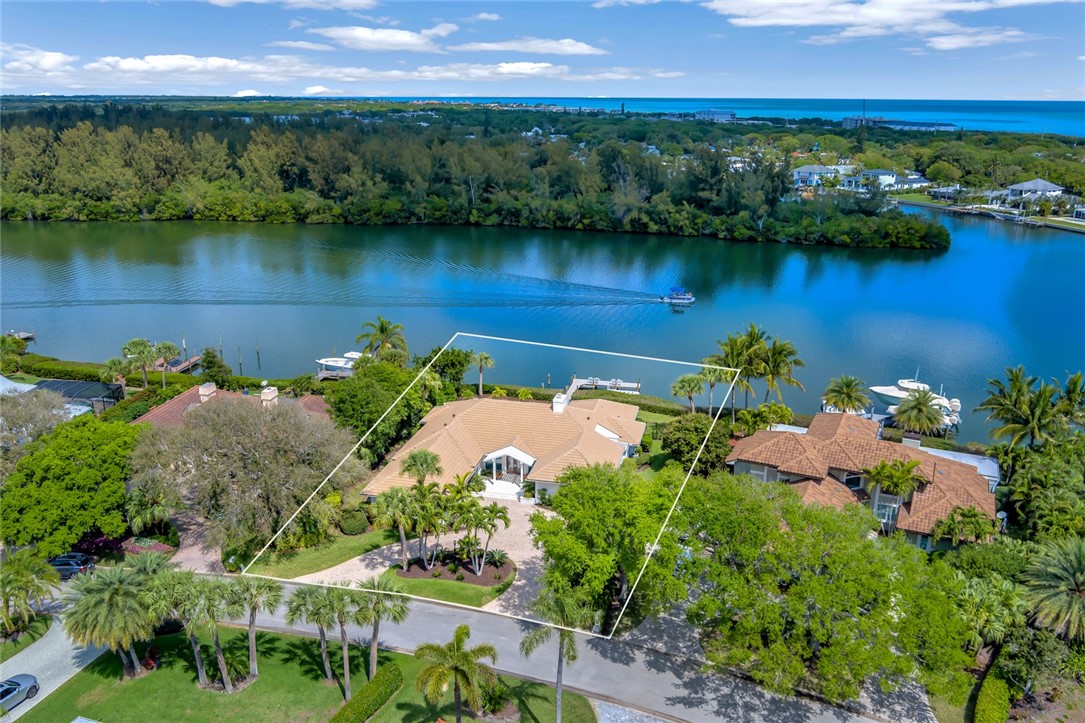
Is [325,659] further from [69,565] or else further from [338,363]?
[338,363]

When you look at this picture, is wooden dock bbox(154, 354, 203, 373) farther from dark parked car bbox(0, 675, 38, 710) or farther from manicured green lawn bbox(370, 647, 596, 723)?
manicured green lawn bbox(370, 647, 596, 723)

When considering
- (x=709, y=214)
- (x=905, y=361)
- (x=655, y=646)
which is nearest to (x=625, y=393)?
(x=655, y=646)

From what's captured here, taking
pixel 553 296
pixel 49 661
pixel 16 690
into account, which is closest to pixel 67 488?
pixel 49 661

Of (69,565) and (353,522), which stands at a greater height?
(353,522)

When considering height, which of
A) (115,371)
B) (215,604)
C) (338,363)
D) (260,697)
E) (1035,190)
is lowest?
(260,697)

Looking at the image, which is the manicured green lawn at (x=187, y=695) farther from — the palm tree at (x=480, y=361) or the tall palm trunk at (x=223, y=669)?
the palm tree at (x=480, y=361)

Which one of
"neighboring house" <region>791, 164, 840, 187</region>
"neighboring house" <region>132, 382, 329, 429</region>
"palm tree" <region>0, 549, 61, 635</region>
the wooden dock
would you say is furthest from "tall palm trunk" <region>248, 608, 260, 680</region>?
"neighboring house" <region>791, 164, 840, 187</region>
